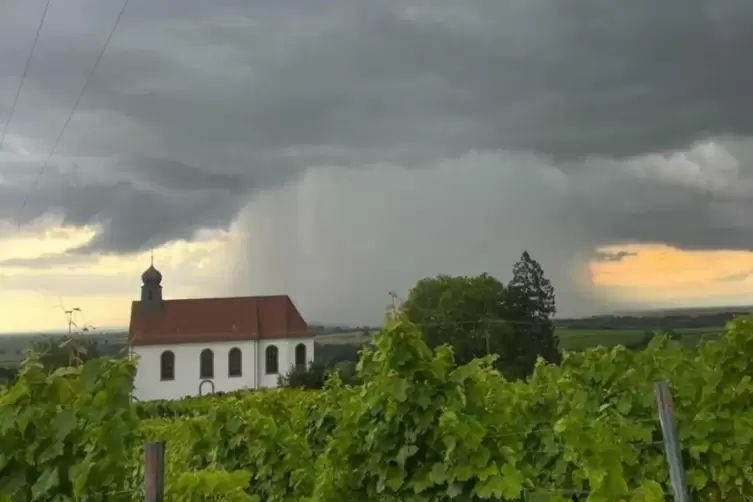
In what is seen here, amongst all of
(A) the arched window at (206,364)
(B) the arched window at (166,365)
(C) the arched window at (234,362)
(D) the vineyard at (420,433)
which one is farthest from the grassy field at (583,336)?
(B) the arched window at (166,365)

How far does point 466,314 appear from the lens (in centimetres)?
5431

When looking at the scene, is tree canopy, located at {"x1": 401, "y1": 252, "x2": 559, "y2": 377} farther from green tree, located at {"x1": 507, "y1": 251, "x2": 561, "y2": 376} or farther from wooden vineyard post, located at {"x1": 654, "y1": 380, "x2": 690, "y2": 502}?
wooden vineyard post, located at {"x1": 654, "y1": 380, "x2": 690, "y2": 502}

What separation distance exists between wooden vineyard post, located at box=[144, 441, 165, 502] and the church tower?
68.3 m

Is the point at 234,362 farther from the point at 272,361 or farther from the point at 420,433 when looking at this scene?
the point at 420,433

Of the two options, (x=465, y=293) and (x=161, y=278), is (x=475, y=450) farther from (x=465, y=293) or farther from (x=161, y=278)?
(x=161, y=278)

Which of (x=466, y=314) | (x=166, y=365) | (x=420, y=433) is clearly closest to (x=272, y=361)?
(x=166, y=365)

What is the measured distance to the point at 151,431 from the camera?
484 inches

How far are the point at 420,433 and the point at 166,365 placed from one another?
65761 mm

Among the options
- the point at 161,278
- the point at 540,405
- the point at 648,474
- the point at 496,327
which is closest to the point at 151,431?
the point at 540,405

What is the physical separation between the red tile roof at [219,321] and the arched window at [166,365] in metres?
1.01

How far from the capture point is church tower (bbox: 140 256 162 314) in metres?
69.1

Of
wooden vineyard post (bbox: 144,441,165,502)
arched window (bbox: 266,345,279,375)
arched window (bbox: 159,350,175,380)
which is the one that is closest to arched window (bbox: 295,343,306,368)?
arched window (bbox: 266,345,279,375)

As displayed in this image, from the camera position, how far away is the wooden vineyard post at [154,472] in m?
2.96

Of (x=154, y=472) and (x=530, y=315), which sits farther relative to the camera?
(x=530, y=315)
